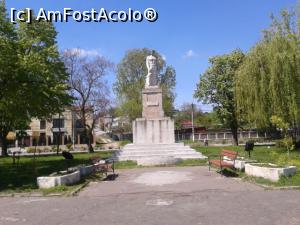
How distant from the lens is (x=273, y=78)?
76.1 ft

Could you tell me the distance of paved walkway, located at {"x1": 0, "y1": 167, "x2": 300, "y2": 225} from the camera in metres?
7.53

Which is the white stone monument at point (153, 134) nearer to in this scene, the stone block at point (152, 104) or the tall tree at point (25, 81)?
the stone block at point (152, 104)

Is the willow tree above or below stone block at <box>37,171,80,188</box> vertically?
above

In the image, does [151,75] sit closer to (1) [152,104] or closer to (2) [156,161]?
(1) [152,104]

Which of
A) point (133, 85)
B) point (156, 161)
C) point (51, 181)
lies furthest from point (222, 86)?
point (51, 181)

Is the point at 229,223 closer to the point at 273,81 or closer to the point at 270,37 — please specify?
the point at 273,81

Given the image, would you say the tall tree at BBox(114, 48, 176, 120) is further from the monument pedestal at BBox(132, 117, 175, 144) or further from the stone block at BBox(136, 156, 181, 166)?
the stone block at BBox(136, 156, 181, 166)

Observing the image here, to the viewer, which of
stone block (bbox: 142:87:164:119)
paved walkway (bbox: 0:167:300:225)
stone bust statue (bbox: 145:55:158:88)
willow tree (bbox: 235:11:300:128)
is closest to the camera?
paved walkway (bbox: 0:167:300:225)

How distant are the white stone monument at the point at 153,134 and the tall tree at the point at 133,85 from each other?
2048 cm

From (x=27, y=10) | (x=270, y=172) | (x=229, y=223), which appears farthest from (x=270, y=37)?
(x=229, y=223)

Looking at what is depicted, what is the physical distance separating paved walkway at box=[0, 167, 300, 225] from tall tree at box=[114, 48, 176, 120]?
36080 mm

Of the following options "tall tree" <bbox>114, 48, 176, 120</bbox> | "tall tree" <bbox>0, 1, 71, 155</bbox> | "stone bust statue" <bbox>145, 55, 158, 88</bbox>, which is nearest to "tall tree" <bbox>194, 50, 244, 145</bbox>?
"tall tree" <bbox>114, 48, 176, 120</bbox>

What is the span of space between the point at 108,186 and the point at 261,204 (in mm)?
5821

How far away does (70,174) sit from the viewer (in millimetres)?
13469
